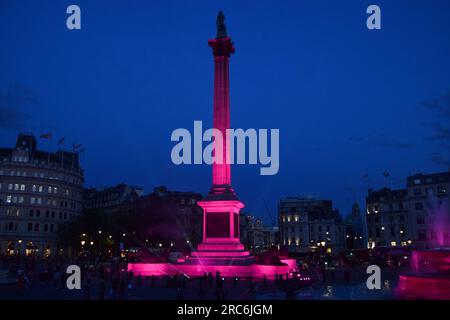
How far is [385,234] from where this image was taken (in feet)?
281

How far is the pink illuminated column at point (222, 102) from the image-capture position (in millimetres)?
45719

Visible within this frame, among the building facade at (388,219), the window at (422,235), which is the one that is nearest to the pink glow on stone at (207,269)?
the window at (422,235)

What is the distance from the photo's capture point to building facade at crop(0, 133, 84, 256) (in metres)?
85.1

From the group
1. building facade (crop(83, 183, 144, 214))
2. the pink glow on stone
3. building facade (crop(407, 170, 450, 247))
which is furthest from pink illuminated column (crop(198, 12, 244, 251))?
building facade (crop(83, 183, 144, 214))

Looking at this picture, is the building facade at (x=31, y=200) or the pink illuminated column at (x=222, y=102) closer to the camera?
the pink illuminated column at (x=222, y=102)

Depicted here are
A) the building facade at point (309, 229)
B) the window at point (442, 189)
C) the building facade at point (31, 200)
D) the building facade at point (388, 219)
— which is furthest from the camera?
the building facade at point (309, 229)

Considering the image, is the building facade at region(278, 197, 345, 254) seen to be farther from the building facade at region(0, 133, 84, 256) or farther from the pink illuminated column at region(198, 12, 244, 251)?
→ the pink illuminated column at region(198, 12, 244, 251)

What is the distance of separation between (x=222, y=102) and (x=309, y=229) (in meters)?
59.0

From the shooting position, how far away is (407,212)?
83.1m

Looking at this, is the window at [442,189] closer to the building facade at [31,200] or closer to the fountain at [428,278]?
the fountain at [428,278]

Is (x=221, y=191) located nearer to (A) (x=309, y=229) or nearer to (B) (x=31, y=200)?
(A) (x=309, y=229)

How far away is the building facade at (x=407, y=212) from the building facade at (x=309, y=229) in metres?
10.6
